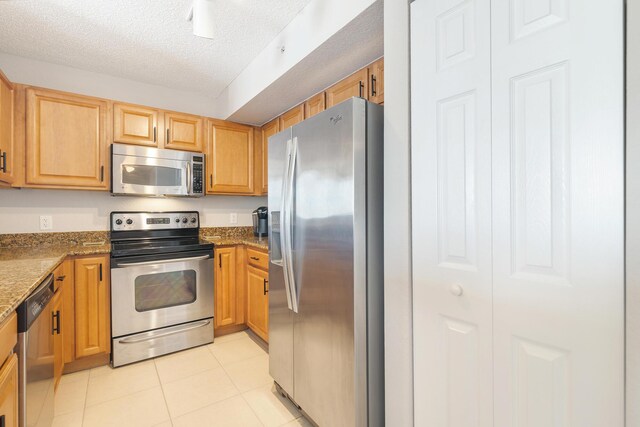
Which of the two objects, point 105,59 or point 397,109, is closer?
point 397,109

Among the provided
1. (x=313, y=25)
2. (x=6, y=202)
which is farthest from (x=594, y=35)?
(x=6, y=202)

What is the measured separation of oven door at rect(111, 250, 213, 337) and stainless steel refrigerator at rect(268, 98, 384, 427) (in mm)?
1249

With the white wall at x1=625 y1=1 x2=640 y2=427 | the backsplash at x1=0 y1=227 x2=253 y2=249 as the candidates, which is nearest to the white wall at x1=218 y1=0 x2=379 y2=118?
the white wall at x1=625 y1=1 x2=640 y2=427

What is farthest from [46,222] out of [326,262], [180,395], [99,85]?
[326,262]

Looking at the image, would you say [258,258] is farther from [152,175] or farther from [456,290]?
[456,290]

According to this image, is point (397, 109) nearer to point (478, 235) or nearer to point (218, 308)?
point (478, 235)

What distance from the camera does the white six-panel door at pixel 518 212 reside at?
30.9 inches

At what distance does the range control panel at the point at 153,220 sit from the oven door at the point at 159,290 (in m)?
0.63

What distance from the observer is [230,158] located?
317 centimetres

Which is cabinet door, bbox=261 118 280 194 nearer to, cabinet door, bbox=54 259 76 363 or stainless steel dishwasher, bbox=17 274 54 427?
cabinet door, bbox=54 259 76 363

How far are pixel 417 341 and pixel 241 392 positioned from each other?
137 cm

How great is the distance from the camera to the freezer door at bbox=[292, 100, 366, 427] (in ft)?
4.47

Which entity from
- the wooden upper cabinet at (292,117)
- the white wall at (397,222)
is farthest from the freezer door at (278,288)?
the wooden upper cabinet at (292,117)

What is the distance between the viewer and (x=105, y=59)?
98.0 inches
